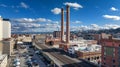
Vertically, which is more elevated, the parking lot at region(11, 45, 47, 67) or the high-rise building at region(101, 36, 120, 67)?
the high-rise building at region(101, 36, 120, 67)

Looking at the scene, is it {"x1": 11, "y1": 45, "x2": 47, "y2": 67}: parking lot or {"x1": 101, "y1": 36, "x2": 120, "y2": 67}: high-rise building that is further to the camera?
{"x1": 11, "y1": 45, "x2": 47, "y2": 67}: parking lot

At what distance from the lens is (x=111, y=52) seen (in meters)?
47.5

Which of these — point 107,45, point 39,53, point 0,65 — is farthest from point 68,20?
point 0,65

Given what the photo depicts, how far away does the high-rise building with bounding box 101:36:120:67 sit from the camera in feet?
151

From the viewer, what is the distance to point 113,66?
4697cm

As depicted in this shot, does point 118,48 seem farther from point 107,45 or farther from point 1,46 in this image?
point 1,46

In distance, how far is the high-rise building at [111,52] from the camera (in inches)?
1815

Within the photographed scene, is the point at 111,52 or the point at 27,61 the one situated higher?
the point at 111,52

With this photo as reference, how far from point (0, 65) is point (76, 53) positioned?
112 ft

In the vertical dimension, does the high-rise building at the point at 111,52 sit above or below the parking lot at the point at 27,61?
above

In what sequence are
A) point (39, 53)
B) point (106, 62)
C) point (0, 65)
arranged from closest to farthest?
point (0, 65), point (106, 62), point (39, 53)

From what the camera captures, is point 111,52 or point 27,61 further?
point 27,61

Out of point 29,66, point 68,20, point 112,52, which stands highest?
point 68,20

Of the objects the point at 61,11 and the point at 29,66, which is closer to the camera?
the point at 29,66
